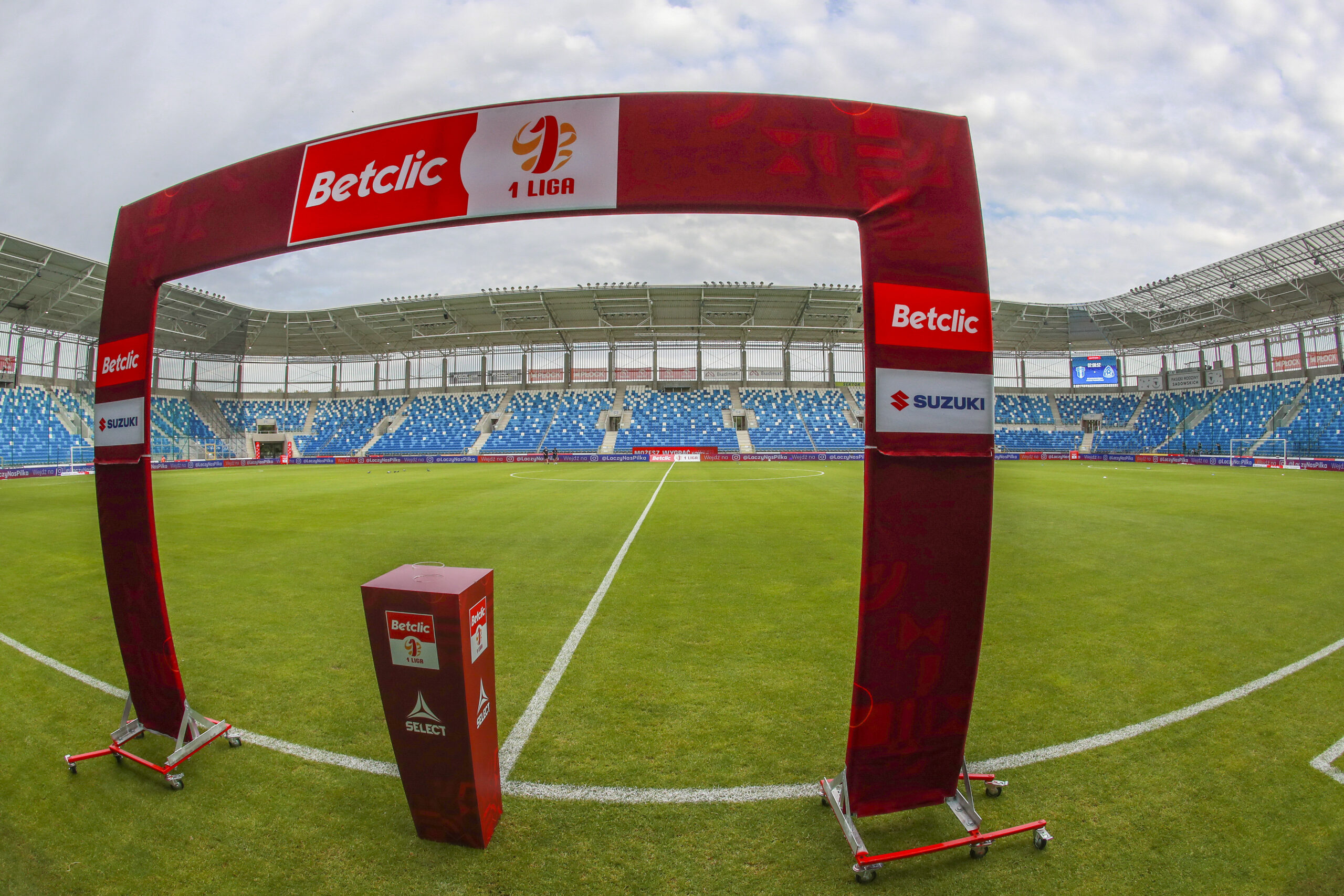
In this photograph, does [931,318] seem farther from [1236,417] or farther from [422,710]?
[1236,417]

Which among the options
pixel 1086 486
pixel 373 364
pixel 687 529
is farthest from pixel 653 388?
pixel 687 529

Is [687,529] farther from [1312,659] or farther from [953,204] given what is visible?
[953,204]

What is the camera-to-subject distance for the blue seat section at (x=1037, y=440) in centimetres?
5200

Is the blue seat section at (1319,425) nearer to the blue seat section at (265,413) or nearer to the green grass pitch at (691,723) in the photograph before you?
the green grass pitch at (691,723)

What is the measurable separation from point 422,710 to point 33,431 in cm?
5428

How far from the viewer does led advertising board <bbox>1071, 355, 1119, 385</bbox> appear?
4781cm

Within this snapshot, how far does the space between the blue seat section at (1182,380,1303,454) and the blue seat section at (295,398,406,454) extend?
70.4 m

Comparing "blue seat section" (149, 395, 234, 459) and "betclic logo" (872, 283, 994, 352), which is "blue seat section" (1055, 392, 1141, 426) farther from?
"blue seat section" (149, 395, 234, 459)

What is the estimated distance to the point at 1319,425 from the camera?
127 feet

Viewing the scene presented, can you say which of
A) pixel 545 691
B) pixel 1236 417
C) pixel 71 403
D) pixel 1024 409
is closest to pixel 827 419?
pixel 1024 409

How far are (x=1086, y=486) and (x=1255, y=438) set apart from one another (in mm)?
33826

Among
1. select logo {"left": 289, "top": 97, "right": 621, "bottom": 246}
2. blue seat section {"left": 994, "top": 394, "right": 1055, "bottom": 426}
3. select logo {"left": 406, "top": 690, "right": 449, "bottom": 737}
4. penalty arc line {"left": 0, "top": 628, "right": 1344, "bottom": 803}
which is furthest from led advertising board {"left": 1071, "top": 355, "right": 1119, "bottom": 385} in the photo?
select logo {"left": 406, "top": 690, "right": 449, "bottom": 737}

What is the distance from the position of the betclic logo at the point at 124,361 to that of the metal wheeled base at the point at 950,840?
492cm

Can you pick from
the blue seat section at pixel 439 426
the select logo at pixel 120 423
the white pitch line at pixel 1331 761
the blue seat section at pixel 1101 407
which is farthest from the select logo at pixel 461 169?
the blue seat section at pixel 1101 407
